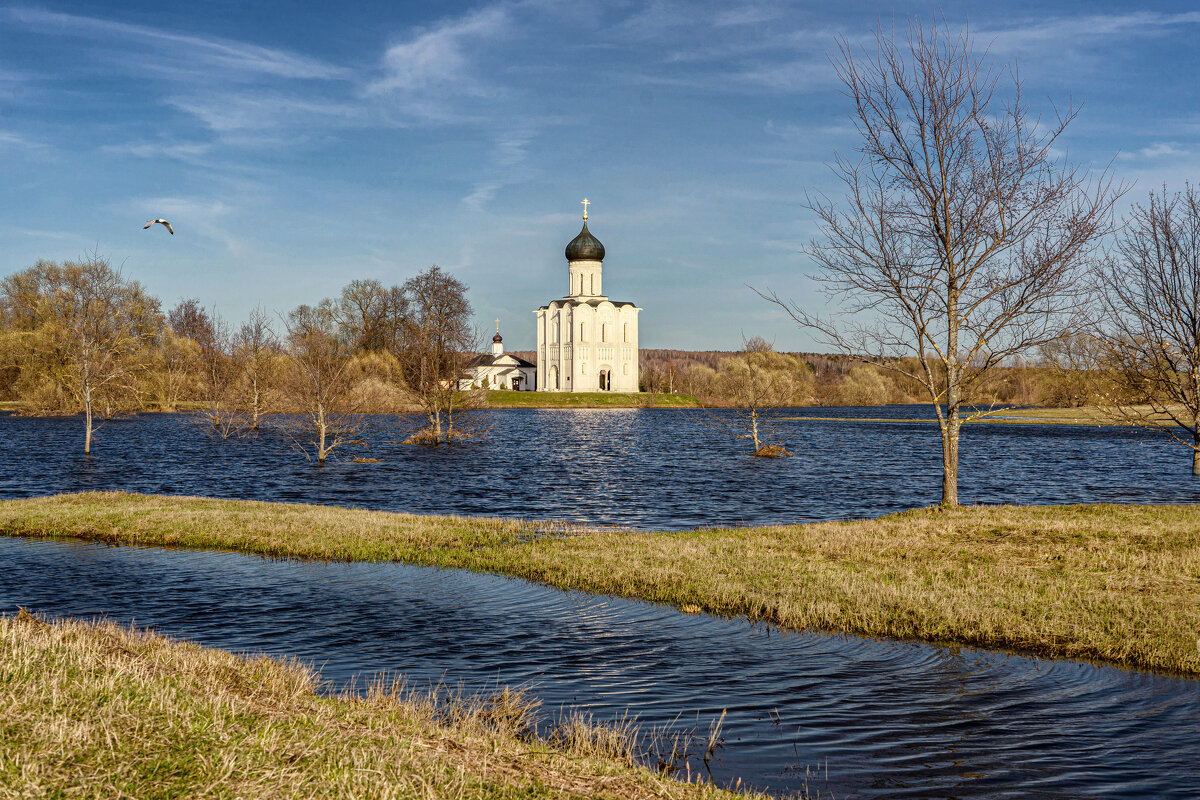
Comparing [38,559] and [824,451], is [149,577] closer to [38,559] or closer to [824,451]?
[38,559]

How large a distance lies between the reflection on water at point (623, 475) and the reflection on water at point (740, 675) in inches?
350

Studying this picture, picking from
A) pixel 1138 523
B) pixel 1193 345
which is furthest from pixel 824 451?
pixel 1138 523

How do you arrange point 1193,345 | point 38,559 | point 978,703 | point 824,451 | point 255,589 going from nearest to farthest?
point 978,703 < point 255,589 < point 38,559 < point 1193,345 < point 824,451

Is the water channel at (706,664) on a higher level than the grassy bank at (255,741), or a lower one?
lower

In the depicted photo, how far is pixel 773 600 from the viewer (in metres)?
11.0

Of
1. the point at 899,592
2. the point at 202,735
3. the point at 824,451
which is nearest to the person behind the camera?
the point at 202,735

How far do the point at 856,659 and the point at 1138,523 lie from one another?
9857mm

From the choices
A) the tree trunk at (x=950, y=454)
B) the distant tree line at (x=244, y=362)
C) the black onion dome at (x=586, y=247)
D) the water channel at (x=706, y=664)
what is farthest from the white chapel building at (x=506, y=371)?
the tree trunk at (x=950, y=454)

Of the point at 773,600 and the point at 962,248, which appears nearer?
the point at 773,600

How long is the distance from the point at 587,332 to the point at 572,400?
32.0ft

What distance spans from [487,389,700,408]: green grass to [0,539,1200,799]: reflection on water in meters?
95.2

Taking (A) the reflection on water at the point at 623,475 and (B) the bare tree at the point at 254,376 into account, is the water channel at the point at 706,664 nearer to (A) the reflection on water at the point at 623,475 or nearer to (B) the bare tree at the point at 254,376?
(A) the reflection on water at the point at 623,475

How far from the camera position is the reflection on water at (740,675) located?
20.8 ft

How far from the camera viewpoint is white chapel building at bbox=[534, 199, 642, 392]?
371 ft
